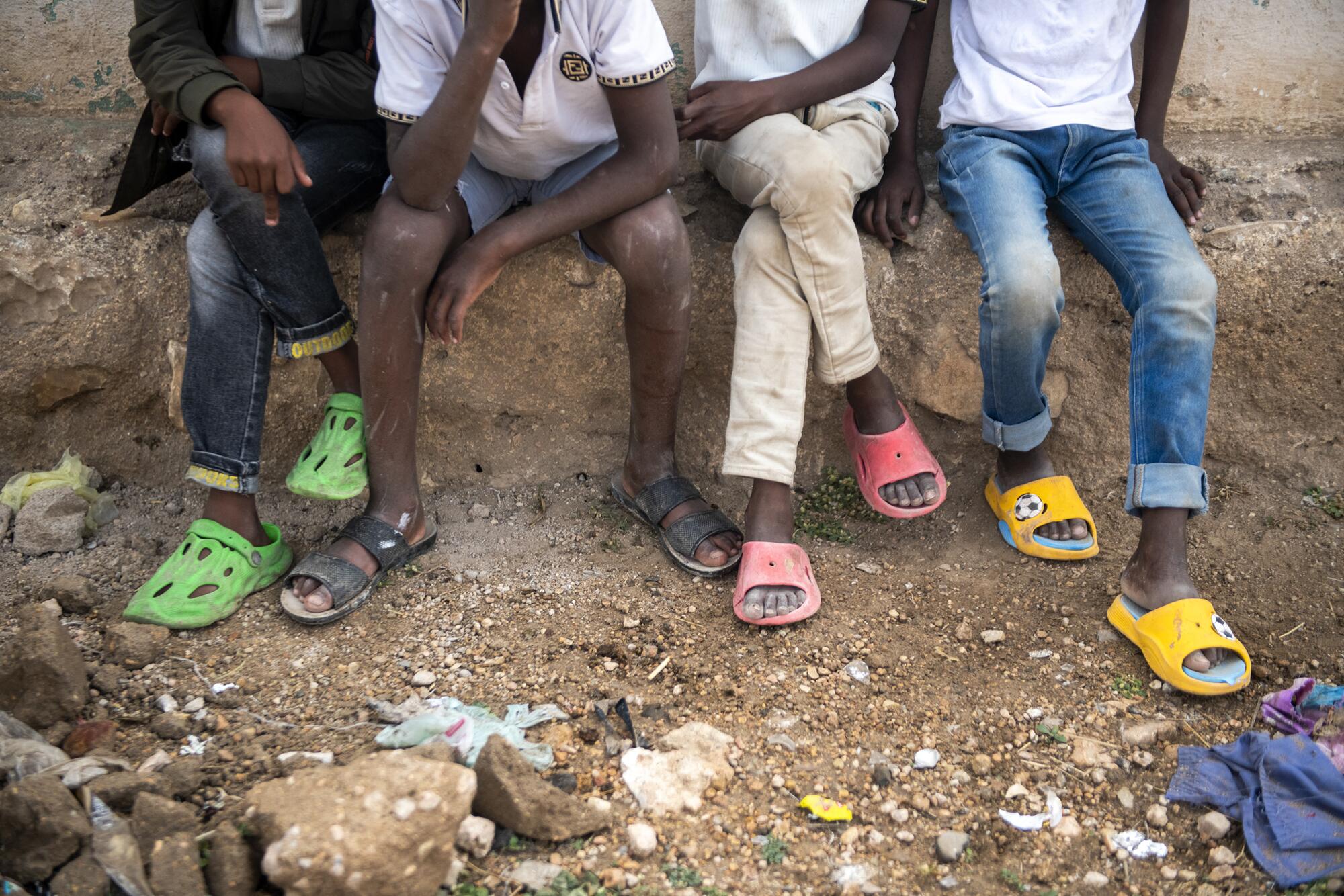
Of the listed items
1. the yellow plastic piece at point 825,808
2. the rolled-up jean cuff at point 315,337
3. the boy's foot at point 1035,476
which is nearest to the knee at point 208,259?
the rolled-up jean cuff at point 315,337

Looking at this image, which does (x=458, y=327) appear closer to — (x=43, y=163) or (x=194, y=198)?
(x=194, y=198)

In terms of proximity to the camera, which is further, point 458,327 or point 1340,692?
point 458,327

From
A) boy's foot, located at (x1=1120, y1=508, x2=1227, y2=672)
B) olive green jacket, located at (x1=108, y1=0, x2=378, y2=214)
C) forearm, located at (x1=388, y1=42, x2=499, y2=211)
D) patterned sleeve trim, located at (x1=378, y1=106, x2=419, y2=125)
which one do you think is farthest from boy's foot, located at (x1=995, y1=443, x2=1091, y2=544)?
olive green jacket, located at (x1=108, y1=0, x2=378, y2=214)

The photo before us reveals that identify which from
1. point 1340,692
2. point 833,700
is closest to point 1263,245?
point 1340,692

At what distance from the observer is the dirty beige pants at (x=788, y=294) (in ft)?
7.17

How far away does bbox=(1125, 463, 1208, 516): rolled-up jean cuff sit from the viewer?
2.09 meters

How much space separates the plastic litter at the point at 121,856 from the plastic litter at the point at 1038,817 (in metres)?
1.34

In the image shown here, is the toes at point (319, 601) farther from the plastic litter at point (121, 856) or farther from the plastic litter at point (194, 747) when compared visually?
the plastic litter at point (121, 856)

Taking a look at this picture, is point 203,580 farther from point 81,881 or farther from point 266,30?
point 266,30

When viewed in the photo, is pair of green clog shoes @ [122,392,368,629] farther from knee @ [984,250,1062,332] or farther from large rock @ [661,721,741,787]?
knee @ [984,250,1062,332]

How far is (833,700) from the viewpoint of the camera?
1.99m

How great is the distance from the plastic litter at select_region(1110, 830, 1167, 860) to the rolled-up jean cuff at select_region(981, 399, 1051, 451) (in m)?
0.94

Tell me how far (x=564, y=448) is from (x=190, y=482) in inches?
38.7

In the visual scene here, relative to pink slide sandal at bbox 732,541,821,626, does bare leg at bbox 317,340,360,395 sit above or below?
above
